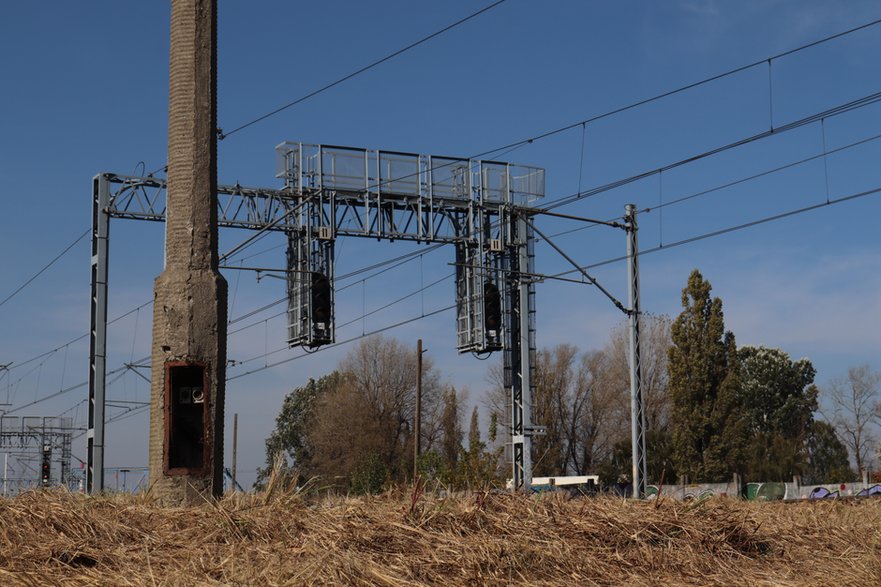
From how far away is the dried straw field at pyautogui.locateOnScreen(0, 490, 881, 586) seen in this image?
6.98 meters

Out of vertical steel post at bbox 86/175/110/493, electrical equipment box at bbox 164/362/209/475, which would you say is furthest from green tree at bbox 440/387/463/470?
electrical equipment box at bbox 164/362/209/475

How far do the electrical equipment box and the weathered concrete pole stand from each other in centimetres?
1

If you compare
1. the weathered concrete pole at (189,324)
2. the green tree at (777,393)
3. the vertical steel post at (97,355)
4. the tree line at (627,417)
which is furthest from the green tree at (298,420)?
the weathered concrete pole at (189,324)

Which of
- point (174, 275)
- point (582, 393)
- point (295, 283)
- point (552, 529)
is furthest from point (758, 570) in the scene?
point (582, 393)

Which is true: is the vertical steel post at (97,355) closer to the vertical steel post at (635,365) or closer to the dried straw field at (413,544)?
the vertical steel post at (635,365)

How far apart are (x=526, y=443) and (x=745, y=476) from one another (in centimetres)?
2430

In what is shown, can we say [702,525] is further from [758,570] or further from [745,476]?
[745,476]

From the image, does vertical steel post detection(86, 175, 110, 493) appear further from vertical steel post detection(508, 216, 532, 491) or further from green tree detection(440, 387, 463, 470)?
green tree detection(440, 387, 463, 470)

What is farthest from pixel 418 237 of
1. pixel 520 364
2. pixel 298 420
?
pixel 298 420

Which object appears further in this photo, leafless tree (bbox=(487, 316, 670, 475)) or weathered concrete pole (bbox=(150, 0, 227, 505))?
leafless tree (bbox=(487, 316, 670, 475))

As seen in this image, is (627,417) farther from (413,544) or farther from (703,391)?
(413,544)

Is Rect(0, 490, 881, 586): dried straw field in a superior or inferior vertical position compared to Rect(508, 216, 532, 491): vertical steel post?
inferior

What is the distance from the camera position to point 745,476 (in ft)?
189

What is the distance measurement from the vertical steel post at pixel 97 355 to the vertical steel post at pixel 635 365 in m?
14.3
